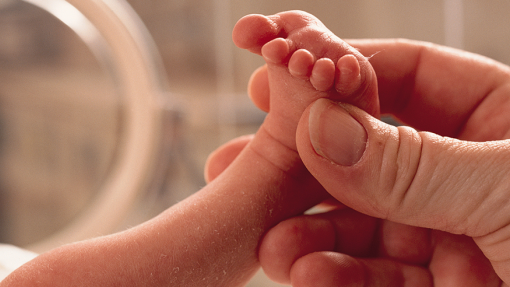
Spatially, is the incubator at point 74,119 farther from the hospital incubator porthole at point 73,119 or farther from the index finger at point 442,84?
the index finger at point 442,84

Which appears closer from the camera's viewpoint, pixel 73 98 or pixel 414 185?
pixel 414 185

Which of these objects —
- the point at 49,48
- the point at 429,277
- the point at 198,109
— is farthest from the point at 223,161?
the point at 198,109

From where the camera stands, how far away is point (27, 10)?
2.35ft

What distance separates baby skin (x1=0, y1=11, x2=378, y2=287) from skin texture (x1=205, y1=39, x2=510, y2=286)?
0.08 ft

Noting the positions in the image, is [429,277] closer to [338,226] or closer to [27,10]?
[338,226]

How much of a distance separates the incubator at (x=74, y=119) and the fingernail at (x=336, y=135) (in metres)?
0.50

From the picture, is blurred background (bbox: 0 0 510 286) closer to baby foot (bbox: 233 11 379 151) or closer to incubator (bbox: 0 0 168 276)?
incubator (bbox: 0 0 168 276)

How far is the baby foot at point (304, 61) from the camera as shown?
317 millimetres

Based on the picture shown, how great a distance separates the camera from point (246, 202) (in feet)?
1.30

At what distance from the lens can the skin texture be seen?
326 mm

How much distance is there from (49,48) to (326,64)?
604 millimetres

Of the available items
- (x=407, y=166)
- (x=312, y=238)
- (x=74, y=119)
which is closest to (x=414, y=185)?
(x=407, y=166)

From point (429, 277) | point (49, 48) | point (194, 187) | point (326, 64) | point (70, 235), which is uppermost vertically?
point (326, 64)

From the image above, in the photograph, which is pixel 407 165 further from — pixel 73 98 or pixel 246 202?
pixel 73 98
